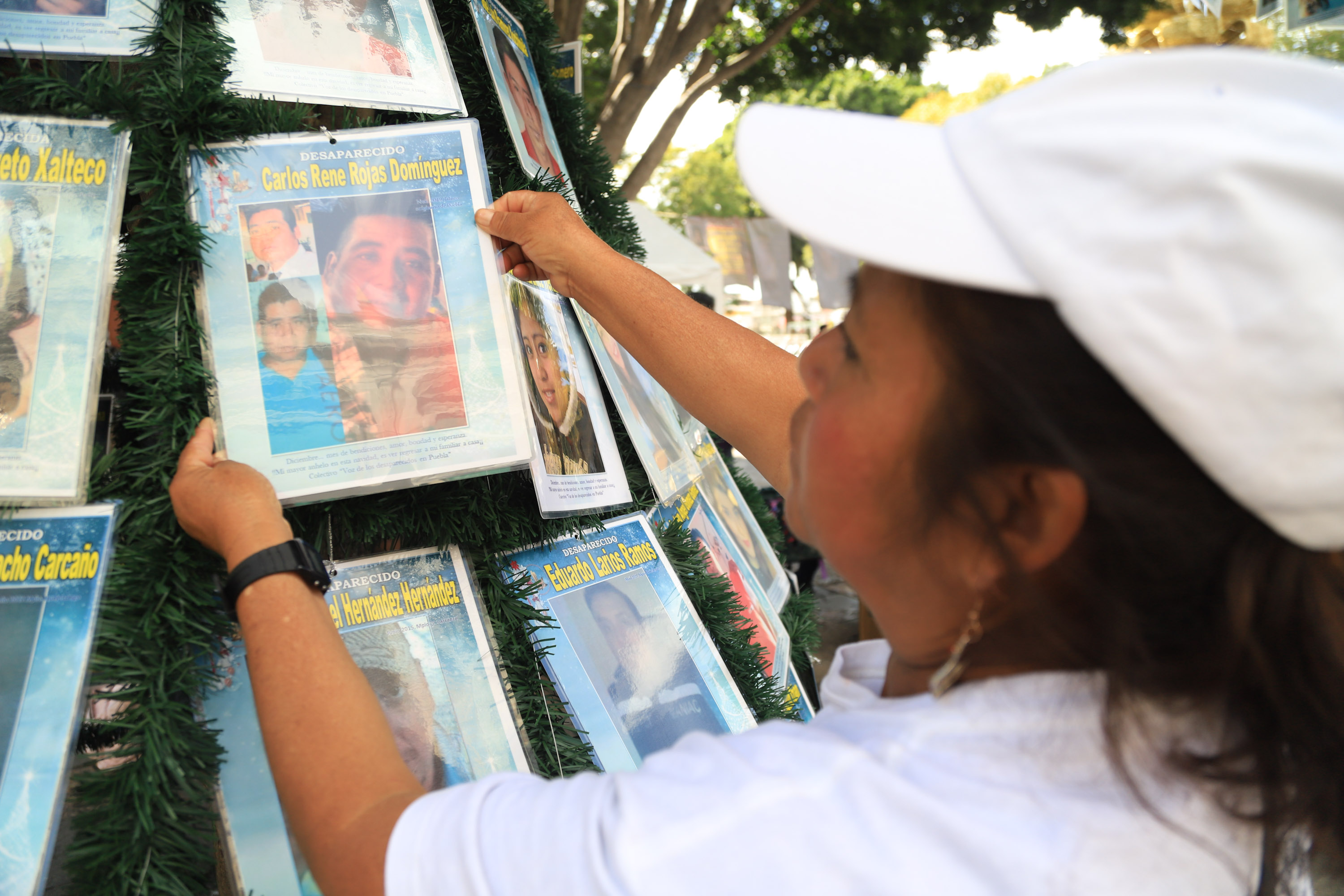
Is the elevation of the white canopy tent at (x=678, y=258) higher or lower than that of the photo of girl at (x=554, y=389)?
lower

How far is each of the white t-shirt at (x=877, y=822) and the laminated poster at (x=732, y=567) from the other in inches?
38.8

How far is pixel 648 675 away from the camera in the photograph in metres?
1.35

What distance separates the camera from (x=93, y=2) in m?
1.03

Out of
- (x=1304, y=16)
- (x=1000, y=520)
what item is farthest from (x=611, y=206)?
(x=1304, y=16)

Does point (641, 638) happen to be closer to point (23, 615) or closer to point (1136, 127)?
point (23, 615)

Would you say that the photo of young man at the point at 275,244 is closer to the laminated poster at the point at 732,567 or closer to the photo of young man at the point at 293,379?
the photo of young man at the point at 293,379

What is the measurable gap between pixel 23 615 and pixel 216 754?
0.25m

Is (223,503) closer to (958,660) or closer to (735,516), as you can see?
(958,660)

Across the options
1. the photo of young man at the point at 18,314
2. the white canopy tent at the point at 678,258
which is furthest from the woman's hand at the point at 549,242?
the white canopy tent at the point at 678,258

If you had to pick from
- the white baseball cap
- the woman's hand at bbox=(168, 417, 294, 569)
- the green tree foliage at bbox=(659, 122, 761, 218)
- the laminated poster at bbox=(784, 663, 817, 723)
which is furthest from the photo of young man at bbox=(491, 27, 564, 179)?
the green tree foliage at bbox=(659, 122, 761, 218)

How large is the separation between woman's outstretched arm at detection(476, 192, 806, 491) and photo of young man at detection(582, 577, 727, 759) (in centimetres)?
32

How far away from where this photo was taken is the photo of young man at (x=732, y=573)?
171 centimetres

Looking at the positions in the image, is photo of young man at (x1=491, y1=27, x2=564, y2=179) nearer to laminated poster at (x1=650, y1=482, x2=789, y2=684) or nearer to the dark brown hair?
laminated poster at (x1=650, y1=482, x2=789, y2=684)

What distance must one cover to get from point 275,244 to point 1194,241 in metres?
1.00
